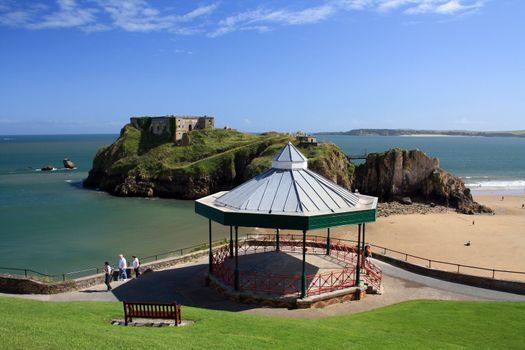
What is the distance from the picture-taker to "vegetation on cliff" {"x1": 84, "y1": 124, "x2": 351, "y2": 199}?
6569 cm

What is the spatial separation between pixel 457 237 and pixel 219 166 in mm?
43532

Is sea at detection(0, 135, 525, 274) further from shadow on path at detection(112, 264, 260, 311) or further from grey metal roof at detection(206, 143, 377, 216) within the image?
grey metal roof at detection(206, 143, 377, 216)

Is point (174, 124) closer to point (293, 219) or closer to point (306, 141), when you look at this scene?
point (306, 141)

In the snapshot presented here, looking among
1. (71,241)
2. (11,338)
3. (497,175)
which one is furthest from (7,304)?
(497,175)

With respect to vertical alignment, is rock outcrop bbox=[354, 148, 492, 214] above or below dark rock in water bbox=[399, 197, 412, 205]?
above

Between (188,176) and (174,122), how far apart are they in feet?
85.6

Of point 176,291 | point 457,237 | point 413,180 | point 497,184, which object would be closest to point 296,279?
point 176,291

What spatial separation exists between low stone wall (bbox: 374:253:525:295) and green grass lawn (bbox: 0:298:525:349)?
3728mm

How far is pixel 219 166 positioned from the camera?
7250 centimetres

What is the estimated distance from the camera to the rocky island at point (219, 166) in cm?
6122

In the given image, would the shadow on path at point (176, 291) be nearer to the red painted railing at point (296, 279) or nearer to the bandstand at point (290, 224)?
the bandstand at point (290, 224)

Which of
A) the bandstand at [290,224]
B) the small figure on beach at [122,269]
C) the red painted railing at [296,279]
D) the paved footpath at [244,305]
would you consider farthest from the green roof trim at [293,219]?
the small figure on beach at [122,269]

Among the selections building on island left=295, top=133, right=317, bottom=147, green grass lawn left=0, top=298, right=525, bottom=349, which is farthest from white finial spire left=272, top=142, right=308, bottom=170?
building on island left=295, top=133, right=317, bottom=147

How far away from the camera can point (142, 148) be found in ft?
290
